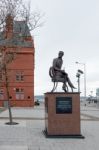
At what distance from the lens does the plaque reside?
2192cm

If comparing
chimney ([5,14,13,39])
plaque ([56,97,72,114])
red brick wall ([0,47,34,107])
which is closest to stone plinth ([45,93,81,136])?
plaque ([56,97,72,114])

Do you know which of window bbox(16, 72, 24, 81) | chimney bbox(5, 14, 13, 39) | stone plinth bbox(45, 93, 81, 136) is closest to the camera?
chimney bbox(5, 14, 13, 39)

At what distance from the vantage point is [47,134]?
21.7m

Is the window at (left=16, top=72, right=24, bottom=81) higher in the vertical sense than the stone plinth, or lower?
higher

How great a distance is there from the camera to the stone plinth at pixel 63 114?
71.6ft

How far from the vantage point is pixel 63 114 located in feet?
71.7

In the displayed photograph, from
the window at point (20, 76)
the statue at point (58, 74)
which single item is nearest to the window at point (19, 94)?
the window at point (20, 76)

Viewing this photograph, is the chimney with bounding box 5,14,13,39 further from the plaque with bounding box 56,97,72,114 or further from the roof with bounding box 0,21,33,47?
the plaque with bounding box 56,97,72,114

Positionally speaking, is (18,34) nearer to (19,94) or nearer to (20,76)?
(19,94)

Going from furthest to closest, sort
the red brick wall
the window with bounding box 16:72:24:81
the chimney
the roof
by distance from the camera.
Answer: the window with bounding box 16:72:24:81
the red brick wall
the roof
the chimney

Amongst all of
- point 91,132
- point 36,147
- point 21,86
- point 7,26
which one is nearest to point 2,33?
point 7,26

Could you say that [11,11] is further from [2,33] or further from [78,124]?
[78,124]

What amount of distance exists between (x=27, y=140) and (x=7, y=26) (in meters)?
5.46

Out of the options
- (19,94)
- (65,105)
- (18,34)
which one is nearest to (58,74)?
(65,105)
